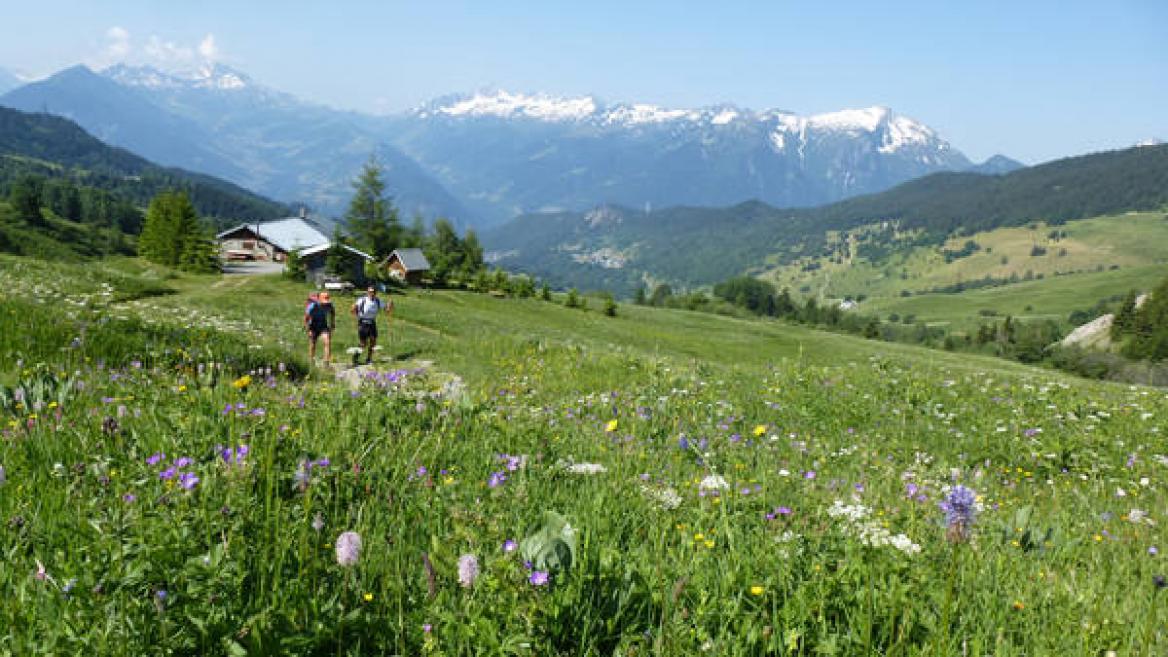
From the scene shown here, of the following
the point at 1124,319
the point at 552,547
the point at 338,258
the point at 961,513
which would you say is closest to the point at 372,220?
the point at 338,258

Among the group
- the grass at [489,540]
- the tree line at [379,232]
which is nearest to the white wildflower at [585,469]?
the grass at [489,540]

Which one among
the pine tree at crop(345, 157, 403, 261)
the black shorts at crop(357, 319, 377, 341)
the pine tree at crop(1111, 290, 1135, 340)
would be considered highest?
the pine tree at crop(345, 157, 403, 261)

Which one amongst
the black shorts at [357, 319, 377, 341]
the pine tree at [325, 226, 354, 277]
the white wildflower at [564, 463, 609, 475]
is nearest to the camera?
the white wildflower at [564, 463, 609, 475]

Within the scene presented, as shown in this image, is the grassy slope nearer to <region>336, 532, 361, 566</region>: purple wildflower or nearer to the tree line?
<region>336, 532, 361, 566</region>: purple wildflower

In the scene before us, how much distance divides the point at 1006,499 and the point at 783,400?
4.94 m

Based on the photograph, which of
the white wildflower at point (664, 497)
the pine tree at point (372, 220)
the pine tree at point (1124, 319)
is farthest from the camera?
the pine tree at point (1124, 319)

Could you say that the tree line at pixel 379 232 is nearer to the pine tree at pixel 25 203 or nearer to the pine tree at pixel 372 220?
the pine tree at pixel 372 220

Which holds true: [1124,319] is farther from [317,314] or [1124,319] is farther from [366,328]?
[317,314]

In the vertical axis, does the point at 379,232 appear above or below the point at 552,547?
above

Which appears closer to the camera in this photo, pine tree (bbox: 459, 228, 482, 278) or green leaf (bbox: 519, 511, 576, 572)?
green leaf (bbox: 519, 511, 576, 572)

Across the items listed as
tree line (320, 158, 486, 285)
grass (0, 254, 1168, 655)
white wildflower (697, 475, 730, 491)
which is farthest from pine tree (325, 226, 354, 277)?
white wildflower (697, 475, 730, 491)

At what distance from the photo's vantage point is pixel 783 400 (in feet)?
36.4

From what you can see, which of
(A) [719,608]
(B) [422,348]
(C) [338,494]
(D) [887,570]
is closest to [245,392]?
(C) [338,494]

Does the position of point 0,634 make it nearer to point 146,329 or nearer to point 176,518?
point 176,518
